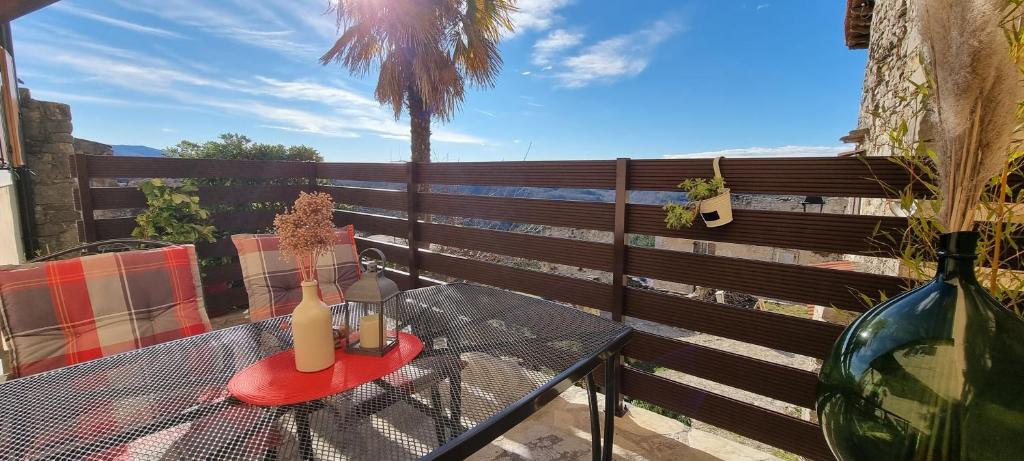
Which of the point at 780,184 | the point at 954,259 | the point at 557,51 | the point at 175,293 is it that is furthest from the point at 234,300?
the point at 557,51

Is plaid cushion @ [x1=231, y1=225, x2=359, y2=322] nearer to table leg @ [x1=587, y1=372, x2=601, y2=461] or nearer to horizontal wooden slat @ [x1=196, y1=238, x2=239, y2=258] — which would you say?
table leg @ [x1=587, y1=372, x2=601, y2=461]

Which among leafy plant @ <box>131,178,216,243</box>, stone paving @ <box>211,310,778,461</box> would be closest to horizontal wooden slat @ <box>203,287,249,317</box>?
leafy plant @ <box>131,178,216,243</box>

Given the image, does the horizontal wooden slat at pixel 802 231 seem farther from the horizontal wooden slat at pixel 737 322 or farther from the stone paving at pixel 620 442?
the stone paving at pixel 620 442

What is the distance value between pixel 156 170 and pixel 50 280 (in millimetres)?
2335

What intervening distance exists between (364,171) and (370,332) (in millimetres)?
2706

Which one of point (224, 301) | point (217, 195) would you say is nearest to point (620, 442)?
point (224, 301)

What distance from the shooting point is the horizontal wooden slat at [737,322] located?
167 cm

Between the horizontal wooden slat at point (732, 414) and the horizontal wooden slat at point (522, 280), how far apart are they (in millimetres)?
436

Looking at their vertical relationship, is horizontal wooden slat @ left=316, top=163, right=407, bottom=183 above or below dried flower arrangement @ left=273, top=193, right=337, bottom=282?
above

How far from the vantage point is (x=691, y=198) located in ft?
6.13

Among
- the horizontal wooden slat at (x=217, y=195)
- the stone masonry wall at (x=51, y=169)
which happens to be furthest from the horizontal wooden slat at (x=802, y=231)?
the stone masonry wall at (x=51, y=169)

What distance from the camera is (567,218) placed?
2.38 metres

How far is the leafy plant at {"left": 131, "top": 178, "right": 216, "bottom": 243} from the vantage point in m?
3.12

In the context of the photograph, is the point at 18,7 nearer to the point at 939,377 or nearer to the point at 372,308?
the point at 372,308
